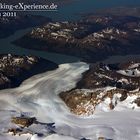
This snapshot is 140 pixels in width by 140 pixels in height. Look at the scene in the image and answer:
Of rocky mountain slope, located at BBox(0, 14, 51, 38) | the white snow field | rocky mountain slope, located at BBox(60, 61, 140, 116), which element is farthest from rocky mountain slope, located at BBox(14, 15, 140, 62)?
the white snow field

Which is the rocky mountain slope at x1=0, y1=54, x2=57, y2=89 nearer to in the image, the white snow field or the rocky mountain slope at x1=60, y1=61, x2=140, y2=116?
the white snow field

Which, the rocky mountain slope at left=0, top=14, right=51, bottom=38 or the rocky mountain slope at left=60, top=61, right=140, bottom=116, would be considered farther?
the rocky mountain slope at left=0, top=14, right=51, bottom=38

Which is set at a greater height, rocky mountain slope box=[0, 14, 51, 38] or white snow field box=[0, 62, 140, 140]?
rocky mountain slope box=[0, 14, 51, 38]

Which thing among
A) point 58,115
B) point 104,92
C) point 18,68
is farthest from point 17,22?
point 58,115

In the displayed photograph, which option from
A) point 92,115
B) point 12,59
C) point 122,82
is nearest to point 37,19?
point 12,59

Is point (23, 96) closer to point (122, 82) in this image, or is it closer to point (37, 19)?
point (122, 82)

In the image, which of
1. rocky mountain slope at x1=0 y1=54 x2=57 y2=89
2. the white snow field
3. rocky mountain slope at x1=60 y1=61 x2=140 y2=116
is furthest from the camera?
rocky mountain slope at x1=0 y1=54 x2=57 y2=89

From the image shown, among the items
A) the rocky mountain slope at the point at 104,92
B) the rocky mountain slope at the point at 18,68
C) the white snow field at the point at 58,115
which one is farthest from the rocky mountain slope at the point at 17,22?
the white snow field at the point at 58,115
